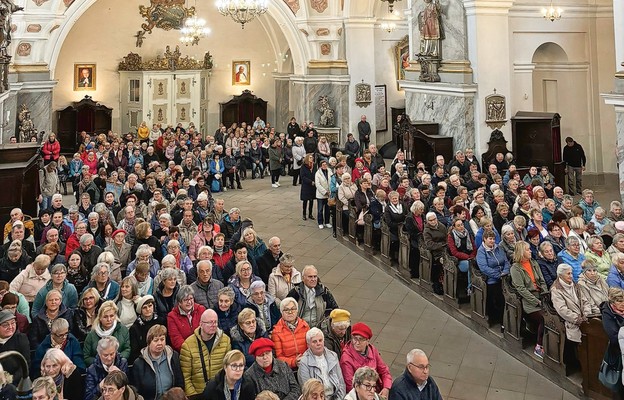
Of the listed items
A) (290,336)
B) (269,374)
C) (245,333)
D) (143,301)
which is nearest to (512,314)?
(290,336)

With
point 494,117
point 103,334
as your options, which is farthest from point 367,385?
point 494,117

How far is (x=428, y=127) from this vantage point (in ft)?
52.6

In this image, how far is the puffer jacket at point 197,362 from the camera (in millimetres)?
5109

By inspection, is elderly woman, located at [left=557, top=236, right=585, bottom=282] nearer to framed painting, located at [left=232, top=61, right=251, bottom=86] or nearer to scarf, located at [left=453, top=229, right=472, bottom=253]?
scarf, located at [left=453, top=229, right=472, bottom=253]

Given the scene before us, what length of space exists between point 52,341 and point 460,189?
712cm

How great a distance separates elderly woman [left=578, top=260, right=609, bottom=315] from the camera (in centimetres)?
625

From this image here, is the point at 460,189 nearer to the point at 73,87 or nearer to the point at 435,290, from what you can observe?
the point at 435,290

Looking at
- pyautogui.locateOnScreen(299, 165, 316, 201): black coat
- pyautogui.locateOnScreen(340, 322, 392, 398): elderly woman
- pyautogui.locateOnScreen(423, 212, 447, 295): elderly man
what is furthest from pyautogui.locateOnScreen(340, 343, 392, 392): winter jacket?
pyautogui.locateOnScreen(299, 165, 316, 201): black coat

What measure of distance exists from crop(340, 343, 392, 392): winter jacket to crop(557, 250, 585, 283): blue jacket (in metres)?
3.18

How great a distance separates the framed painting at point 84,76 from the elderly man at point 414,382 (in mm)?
22400

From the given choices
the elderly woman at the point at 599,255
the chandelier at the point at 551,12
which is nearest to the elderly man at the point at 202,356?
the elderly woman at the point at 599,255

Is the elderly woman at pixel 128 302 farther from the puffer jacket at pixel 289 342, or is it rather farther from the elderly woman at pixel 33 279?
the puffer jacket at pixel 289 342

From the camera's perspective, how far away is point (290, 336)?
547 cm

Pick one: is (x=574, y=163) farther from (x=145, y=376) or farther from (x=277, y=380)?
(x=145, y=376)
